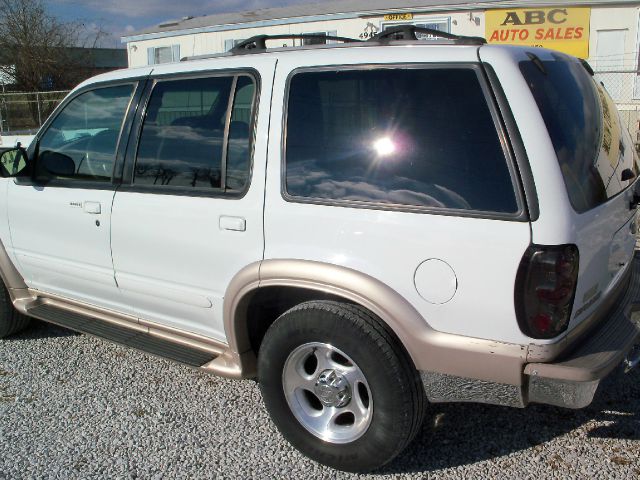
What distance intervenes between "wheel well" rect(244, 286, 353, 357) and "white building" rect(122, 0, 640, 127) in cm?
1339

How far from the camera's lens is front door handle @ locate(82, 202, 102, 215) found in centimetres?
364

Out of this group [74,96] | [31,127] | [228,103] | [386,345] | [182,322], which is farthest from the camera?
[31,127]

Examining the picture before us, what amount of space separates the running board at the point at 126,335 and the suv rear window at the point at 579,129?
2015 millimetres

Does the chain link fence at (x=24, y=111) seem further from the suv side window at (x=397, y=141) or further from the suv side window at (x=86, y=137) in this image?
the suv side window at (x=397, y=141)

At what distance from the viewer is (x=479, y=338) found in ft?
8.18

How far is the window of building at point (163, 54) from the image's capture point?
20.8 metres

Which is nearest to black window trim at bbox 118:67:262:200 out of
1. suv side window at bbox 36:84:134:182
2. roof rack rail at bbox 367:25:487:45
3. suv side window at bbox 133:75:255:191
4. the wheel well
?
suv side window at bbox 133:75:255:191

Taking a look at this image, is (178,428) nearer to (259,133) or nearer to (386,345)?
(386,345)

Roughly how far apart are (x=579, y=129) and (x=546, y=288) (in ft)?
2.49

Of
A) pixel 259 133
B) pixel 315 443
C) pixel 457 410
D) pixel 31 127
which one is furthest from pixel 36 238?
pixel 31 127

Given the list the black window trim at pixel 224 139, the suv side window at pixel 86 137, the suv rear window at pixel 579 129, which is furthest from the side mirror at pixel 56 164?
the suv rear window at pixel 579 129

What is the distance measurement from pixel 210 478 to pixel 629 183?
8.19 feet

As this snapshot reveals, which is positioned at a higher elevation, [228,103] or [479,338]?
[228,103]

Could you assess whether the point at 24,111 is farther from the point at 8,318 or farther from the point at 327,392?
the point at 327,392
